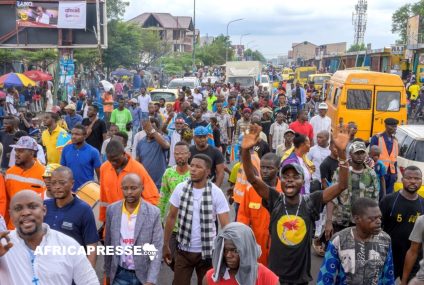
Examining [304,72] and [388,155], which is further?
[304,72]

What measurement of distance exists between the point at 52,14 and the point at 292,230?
16.0 metres

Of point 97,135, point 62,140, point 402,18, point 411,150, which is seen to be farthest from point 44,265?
point 402,18

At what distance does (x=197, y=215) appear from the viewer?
525 centimetres

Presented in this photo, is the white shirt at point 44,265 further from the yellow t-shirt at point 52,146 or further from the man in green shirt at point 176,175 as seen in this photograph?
the yellow t-shirt at point 52,146

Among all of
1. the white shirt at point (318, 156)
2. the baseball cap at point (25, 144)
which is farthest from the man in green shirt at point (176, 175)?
the white shirt at point (318, 156)

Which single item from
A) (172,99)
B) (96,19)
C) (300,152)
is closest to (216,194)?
(300,152)

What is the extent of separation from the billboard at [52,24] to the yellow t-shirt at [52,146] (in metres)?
10.5

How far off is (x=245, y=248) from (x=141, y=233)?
1.42 meters

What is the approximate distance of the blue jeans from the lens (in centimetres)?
471

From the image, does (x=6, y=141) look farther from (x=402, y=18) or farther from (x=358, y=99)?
(x=402, y=18)

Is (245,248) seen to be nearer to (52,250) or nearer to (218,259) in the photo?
(218,259)

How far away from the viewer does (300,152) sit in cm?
742

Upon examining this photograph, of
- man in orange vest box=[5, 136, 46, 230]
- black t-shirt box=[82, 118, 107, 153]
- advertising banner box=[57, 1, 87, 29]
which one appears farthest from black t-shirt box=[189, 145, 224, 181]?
advertising banner box=[57, 1, 87, 29]

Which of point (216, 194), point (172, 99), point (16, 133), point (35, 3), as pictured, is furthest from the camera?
point (172, 99)
